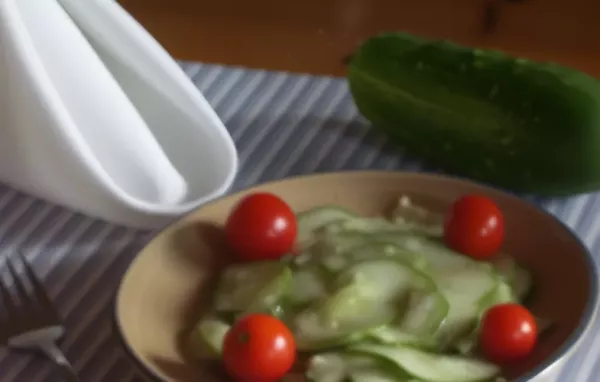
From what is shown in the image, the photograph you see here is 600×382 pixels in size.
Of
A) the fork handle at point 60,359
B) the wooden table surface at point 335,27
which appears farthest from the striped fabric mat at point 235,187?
the wooden table surface at point 335,27

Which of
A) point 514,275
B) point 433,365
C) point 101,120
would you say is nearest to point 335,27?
point 101,120

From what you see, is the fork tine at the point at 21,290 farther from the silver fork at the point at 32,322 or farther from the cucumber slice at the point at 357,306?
the cucumber slice at the point at 357,306

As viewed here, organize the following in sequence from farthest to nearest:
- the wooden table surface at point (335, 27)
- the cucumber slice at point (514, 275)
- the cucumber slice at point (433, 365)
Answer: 1. the wooden table surface at point (335, 27)
2. the cucumber slice at point (514, 275)
3. the cucumber slice at point (433, 365)

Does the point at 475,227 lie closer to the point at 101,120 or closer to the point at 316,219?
the point at 316,219

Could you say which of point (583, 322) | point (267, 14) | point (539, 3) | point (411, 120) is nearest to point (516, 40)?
point (539, 3)

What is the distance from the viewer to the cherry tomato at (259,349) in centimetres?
50

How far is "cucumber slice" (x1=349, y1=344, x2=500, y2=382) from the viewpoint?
50 cm

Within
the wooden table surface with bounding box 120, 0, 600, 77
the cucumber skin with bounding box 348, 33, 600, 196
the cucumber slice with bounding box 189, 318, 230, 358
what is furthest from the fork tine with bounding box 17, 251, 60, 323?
the wooden table surface with bounding box 120, 0, 600, 77

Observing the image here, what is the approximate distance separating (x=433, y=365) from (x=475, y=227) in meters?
0.12

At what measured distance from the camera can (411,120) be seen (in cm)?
84

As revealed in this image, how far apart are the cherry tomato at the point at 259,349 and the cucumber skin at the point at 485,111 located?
0.33 m

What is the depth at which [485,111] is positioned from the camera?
0.78m

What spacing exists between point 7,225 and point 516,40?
3.07 ft

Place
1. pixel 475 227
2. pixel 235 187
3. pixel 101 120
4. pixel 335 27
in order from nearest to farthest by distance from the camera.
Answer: pixel 475 227 → pixel 101 120 → pixel 235 187 → pixel 335 27
